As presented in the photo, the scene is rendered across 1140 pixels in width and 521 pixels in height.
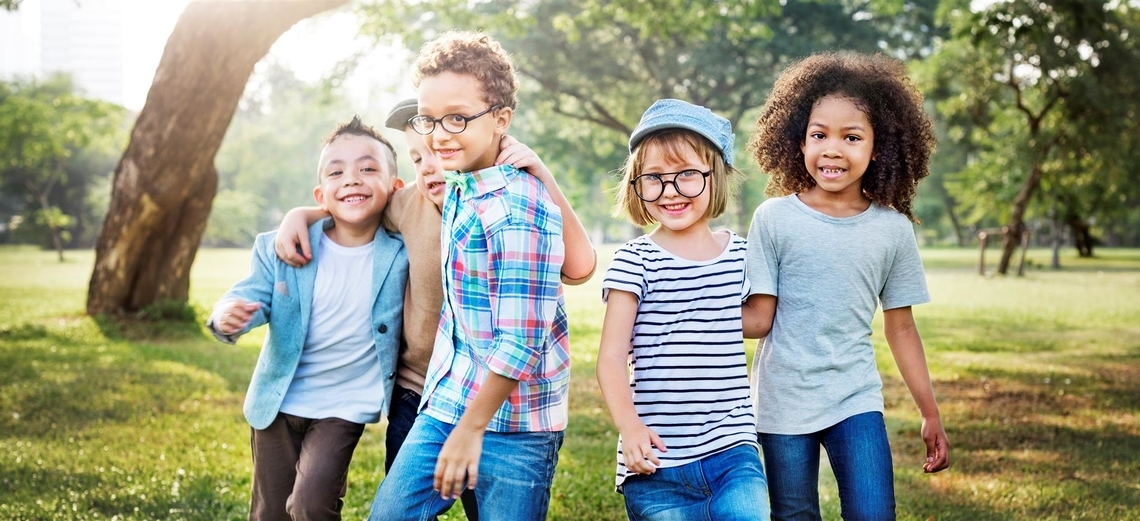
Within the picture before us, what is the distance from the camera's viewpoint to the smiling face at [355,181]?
3312 mm

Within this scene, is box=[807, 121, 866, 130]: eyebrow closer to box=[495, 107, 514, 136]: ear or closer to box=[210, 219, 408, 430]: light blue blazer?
box=[495, 107, 514, 136]: ear

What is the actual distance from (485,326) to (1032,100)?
2807 centimetres

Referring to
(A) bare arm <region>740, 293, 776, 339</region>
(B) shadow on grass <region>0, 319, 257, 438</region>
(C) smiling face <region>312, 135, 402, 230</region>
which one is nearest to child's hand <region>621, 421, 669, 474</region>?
(A) bare arm <region>740, 293, 776, 339</region>

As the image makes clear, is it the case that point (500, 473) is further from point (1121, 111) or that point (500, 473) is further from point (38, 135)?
point (38, 135)

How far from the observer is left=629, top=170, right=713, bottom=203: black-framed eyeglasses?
112 inches

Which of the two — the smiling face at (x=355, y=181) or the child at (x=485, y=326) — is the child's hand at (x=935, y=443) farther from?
the smiling face at (x=355, y=181)

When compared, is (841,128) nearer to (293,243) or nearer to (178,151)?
(293,243)

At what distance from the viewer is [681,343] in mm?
2719

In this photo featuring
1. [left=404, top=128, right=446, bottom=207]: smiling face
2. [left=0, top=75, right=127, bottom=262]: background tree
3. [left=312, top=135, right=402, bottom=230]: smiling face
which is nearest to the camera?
[left=404, top=128, right=446, bottom=207]: smiling face

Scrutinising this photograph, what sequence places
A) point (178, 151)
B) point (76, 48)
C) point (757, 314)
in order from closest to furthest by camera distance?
1. point (757, 314)
2. point (178, 151)
3. point (76, 48)

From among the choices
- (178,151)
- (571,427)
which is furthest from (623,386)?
(178,151)

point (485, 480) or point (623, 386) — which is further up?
point (623, 386)

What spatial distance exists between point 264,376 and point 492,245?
4.07 feet

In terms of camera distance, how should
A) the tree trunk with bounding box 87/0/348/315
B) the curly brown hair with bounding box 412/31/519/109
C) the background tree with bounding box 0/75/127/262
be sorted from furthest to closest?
1. the background tree with bounding box 0/75/127/262
2. the tree trunk with bounding box 87/0/348/315
3. the curly brown hair with bounding box 412/31/519/109
